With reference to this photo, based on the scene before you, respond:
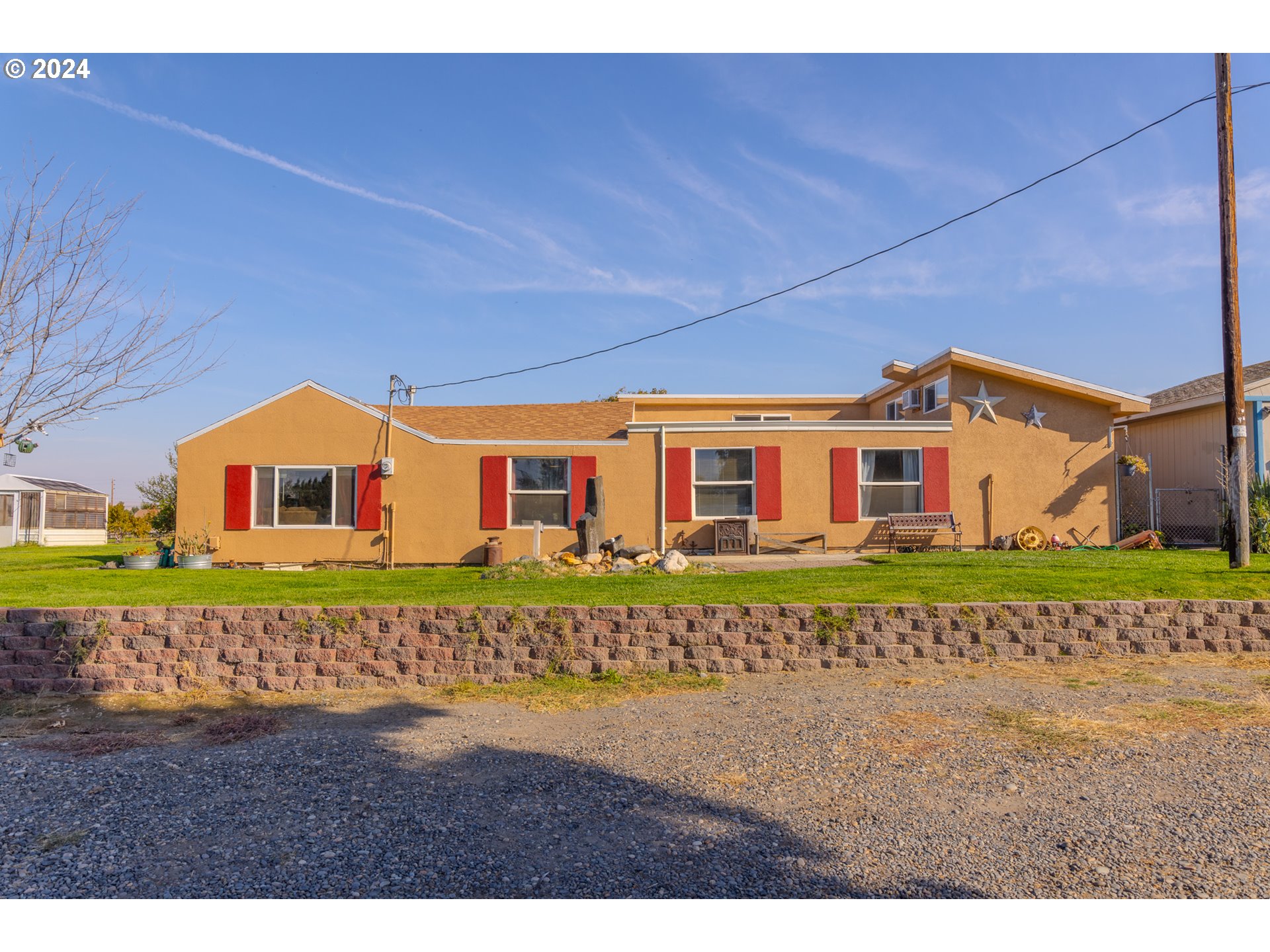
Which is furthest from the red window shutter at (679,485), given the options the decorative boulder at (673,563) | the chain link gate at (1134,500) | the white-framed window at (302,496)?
the chain link gate at (1134,500)

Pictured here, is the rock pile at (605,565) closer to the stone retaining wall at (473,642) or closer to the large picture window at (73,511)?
the stone retaining wall at (473,642)

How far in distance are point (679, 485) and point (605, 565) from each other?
287 cm


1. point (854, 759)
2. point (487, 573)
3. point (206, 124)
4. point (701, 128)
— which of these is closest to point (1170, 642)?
point (854, 759)

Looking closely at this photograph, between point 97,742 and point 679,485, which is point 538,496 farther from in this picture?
point 97,742

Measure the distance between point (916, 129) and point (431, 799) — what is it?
11931mm

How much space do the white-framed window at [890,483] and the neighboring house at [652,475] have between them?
0.09 feet

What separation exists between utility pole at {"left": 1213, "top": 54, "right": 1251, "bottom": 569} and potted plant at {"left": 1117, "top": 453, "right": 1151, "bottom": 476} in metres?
5.87

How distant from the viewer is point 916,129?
11.8 m

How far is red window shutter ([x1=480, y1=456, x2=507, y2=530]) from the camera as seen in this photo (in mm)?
13859

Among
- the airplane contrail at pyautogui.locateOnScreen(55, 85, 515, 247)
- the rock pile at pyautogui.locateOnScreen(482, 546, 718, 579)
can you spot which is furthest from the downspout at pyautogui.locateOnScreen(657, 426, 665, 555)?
the airplane contrail at pyautogui.locateOnScreen(55, 85, 515, 247)

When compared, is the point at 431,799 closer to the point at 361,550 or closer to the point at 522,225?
the point at 361,550

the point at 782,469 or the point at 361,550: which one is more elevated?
the point at 782,469

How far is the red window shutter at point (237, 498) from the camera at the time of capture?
45.2 feet

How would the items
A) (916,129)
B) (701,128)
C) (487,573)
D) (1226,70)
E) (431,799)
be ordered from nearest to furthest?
(431,799) < (1226,70) < (487,573) < (916,129) < (701,128)
